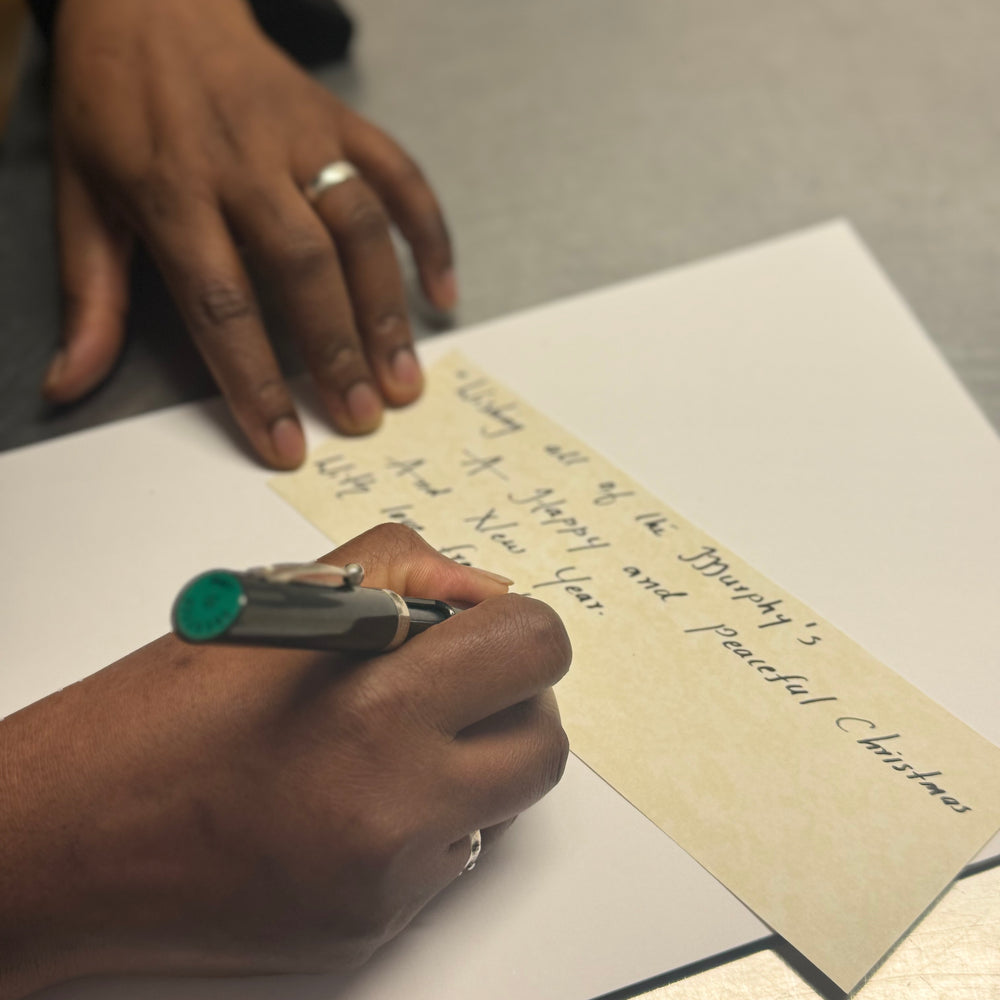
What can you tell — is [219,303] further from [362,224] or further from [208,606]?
[208,606]

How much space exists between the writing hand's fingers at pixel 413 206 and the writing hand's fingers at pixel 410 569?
335 mm

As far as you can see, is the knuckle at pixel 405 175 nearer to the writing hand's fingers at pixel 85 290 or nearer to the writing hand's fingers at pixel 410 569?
the writing hand's fingers at pixel 85 290

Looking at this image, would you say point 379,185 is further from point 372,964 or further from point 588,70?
point 372,964

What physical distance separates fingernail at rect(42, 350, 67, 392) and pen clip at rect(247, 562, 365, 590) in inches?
17.6

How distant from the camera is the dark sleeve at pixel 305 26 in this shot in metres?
0.93

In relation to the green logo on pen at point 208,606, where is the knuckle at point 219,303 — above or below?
below

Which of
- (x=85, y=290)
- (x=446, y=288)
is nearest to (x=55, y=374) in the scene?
(x=85, y=290)

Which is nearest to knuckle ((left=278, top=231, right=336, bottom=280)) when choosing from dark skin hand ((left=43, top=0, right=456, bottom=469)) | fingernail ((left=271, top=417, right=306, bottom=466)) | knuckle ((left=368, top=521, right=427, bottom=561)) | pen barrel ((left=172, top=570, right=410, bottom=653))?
dark skin hand ((left=43, top=0, right=456, bottom=469))

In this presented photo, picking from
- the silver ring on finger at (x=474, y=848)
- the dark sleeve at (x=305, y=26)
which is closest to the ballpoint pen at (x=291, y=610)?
the silver ring on finger at (x=474, y=848)

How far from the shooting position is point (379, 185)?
77 cm

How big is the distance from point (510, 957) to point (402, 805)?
11cm

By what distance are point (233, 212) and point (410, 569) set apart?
0.38 meters

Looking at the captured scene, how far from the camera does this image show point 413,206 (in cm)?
76

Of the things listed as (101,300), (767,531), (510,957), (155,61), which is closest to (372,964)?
(510,957)
